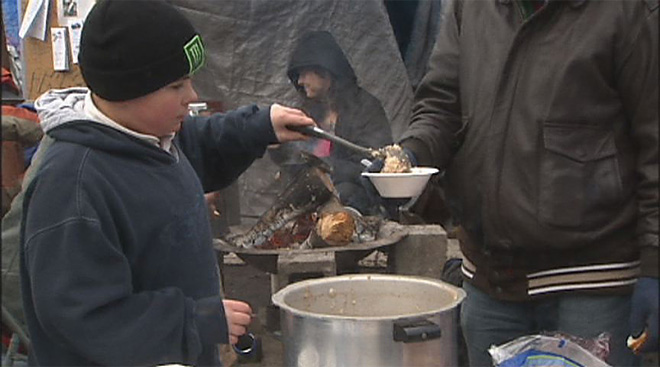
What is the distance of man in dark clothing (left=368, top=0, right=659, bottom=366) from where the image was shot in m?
1.49

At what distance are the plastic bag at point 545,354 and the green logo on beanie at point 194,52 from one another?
33.6 inches

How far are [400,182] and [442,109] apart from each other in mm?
268

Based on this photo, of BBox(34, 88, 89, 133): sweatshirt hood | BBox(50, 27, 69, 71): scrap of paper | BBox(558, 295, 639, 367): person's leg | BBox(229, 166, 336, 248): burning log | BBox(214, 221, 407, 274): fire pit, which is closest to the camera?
BBox(34, 88, 89, 133): sweatshirt hood

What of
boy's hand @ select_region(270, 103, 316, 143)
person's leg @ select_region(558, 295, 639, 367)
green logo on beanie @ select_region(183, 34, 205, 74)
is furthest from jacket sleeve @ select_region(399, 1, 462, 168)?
green logo on beanie @ select_region(183, 34, 205, 74)

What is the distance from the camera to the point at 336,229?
3350 millimetres

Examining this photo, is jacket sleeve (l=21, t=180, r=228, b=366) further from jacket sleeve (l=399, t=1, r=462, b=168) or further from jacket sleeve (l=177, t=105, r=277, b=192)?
jacket sleeve (l=399, t=1, r=462, b=168)

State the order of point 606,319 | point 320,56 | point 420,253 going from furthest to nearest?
point 320,56 → point 420,253 → point 606,319

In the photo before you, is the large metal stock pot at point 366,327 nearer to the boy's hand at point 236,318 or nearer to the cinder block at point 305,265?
the boy's hand at point 236,318

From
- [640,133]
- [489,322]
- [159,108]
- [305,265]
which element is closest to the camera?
[640,133]

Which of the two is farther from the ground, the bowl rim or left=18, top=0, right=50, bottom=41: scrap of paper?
left=18, top=0, right=50, bottom=41: scrap of paper

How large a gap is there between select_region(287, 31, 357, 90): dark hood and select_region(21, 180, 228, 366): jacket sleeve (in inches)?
135

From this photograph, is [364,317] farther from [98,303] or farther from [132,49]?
[132,49]

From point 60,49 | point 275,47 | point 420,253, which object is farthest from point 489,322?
point 275,47

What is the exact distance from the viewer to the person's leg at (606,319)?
173 centimetres
